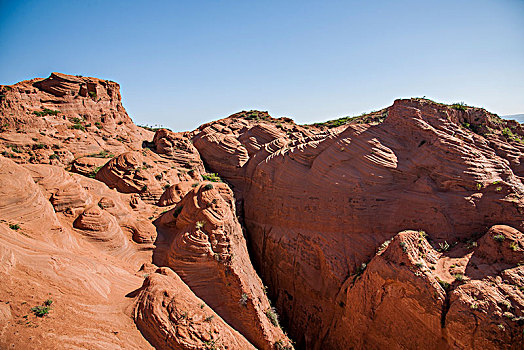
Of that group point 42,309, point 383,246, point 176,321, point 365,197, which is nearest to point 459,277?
point 383,246

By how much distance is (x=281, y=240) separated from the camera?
1855cm

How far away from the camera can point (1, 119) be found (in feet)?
73.6

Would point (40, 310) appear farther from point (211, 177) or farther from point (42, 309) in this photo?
point (211, 177)

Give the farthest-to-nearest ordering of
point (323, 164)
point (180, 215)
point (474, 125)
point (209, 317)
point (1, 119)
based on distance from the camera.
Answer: point (1, 119) < point (474, 125) < point (323, 164) < point (180, 215) < point (209, 317)

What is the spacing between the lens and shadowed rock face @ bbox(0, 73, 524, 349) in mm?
9531

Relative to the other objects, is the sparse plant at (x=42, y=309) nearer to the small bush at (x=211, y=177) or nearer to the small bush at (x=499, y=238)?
the small bush at (x=499, y=238)

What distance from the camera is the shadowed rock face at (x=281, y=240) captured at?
9531mm

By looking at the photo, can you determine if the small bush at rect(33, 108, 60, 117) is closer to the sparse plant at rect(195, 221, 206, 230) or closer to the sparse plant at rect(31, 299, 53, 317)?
the sparse plant at rect(195, 221, 206, 230)

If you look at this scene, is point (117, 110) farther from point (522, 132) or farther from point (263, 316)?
point (522, 132)

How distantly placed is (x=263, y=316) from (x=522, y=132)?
2170 centimetres

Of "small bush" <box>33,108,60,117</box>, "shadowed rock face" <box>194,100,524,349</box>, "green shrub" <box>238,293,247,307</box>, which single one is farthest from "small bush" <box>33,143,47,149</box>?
"green shrub" <box>238,293,247,307</box>

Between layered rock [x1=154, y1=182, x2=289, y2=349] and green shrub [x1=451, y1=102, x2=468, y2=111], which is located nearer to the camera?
layered rock [x1=154, y1=182, x2=289, y2=349]

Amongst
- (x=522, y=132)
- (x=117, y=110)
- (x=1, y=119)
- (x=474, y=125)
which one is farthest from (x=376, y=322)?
(x=117, y=110)

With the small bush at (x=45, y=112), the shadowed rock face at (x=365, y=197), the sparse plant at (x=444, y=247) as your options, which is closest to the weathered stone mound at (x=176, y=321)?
the shadowed rock face at (x=365, y=197)
